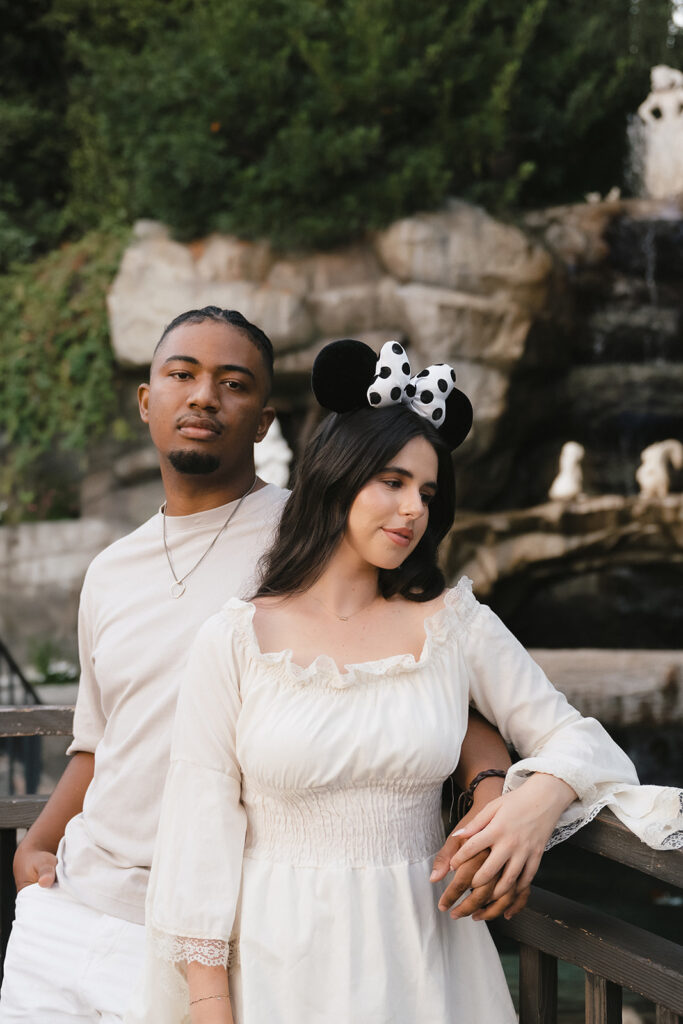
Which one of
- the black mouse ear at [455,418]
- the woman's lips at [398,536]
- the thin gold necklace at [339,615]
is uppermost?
the black mouse ear at [455,418]

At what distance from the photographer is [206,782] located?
1.64m

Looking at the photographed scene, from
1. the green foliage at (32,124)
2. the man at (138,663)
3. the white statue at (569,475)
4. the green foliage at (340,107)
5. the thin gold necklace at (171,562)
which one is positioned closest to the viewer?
the man at (138,663)

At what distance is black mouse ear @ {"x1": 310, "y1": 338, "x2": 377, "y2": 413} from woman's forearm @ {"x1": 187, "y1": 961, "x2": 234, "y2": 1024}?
93cm

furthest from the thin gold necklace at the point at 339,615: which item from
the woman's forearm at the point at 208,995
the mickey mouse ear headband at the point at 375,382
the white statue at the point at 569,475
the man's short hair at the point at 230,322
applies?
the white statue at the point at 569,475

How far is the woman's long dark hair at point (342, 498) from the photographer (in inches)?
68.6

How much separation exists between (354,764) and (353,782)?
38 millimetres

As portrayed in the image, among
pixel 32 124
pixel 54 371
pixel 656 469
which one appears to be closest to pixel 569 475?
pixel 656 469

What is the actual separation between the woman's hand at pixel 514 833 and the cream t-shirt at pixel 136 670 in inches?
24.7

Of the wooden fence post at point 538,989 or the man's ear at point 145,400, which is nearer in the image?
the wooden fence post at point 538,989

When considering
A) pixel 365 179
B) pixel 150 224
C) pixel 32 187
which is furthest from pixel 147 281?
pixel 32 187

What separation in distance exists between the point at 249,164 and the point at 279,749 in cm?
811

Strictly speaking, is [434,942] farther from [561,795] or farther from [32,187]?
[32,187]

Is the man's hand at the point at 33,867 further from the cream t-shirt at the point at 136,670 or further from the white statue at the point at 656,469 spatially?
the white statue at the point at 656,469

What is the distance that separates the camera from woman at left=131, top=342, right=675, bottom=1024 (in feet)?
5.16
